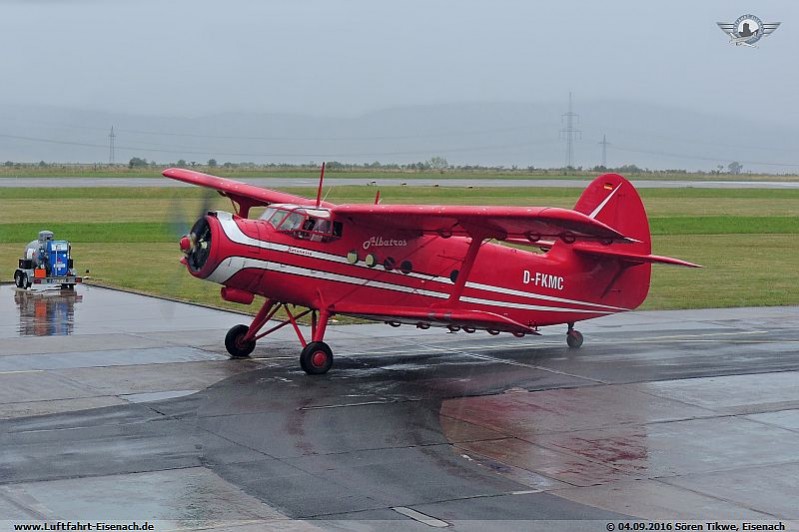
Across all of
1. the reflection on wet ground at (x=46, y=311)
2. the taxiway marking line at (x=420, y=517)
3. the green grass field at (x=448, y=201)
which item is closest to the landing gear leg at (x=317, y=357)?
the green grass field at (x=448, y=201)

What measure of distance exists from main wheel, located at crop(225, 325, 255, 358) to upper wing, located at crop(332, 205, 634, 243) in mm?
2678

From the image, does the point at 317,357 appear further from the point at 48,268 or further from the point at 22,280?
the point at 22,280

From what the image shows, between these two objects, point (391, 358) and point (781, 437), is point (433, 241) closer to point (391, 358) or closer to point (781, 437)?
point (391, 358)

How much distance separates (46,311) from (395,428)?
1203cm

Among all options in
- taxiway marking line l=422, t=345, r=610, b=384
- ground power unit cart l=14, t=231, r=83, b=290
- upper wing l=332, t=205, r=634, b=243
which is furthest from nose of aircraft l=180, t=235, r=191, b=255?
ground power unit cart l=14, t=231, r=83, b=290

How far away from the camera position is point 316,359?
55.6 feet

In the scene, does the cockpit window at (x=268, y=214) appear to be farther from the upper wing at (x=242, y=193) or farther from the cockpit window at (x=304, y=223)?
the upper wing at (x=242, y=193)

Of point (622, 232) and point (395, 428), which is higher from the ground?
point (622, 232)

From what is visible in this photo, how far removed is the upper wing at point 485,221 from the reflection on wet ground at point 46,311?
679 cm

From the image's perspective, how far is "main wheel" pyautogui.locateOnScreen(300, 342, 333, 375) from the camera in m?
16.9

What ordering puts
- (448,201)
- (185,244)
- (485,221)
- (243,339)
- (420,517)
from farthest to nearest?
1. (448,201)
2. (243,339)
3. (185,244)
4. (485,221)
5. (420,517)

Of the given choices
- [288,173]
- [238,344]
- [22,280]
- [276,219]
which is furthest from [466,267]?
[288,173]

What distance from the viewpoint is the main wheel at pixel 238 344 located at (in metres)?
18.5

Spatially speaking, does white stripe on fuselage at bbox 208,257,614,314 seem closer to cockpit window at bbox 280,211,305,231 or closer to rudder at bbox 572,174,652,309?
cockpit window at bbox 280,211,305,231
